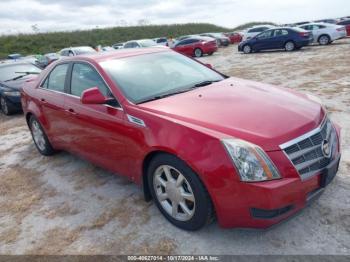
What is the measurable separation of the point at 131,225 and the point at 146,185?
1.35ft

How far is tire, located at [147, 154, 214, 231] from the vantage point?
9.65 ft

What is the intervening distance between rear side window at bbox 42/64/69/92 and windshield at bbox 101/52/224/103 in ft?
3.27

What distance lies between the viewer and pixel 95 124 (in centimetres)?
398

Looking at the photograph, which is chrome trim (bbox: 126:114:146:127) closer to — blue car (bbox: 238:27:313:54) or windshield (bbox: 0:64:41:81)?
windshield (bbox: 0:64:41:81)

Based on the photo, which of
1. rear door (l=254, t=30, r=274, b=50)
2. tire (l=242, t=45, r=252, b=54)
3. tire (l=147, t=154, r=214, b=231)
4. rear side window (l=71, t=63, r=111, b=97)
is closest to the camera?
tire (l=147, t=154, r=214, b=231)

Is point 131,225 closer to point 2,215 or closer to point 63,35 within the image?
point 2,215

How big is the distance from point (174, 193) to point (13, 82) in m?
8.32

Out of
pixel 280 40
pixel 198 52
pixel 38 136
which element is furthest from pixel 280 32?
pixel 38 136

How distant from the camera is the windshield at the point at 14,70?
34.0 feet

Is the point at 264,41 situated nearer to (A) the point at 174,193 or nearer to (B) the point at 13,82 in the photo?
(B) the point at 13,82

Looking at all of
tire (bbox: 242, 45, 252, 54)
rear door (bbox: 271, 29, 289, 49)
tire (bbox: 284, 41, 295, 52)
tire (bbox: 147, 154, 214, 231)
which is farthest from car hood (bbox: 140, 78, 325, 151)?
tire (bbox: 242, 45, 252, 54)

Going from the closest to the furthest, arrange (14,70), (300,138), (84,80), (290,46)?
1. (300,138)
2. (84,80)
3. (14,70)
4. (290,46)

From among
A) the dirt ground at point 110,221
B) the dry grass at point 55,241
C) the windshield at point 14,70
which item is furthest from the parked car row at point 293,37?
the dry grass at point 55,241

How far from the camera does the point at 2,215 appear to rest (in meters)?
4.12
